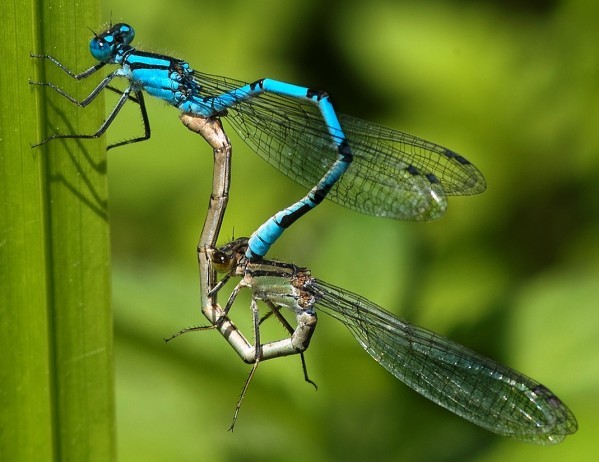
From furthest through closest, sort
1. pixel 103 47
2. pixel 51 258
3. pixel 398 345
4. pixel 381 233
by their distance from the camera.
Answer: pixel 381 233, pixel 398 345, pixel 103 47, pixel 51 258

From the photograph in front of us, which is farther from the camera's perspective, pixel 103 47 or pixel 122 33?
pixel 122 33

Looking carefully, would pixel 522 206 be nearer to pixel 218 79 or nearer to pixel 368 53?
pixel 368 53

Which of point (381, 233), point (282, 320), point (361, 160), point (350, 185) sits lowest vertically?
point (282, 320)

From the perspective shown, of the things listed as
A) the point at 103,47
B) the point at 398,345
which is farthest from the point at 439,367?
the point at 103,47

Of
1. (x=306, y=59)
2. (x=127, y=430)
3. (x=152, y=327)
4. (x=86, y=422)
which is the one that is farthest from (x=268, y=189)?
(x=86, y=422)

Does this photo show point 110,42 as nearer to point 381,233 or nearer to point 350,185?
point 350,185

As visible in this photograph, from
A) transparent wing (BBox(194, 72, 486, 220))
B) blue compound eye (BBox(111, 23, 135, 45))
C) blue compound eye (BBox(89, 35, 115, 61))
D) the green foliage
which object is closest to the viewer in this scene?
the green foliage

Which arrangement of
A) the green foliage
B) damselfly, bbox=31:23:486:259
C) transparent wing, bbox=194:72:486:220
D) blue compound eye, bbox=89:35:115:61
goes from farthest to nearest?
transparent wing, bbox=194:72:486:220
damselfly, bbox=31:23:486:259
blue compound eye, bbox=89:35:115:61
the green foliage

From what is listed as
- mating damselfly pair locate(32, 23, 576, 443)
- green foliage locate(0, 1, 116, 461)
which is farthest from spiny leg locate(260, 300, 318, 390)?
green foliage locate(0, 1, 116, 461)

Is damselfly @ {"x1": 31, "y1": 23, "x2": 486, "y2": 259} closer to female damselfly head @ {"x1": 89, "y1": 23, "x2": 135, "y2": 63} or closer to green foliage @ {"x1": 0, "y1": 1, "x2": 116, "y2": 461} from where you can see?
female damselfly head @ {"x1": 89, "y1": 23, "x2": 135, "y2": 63}
